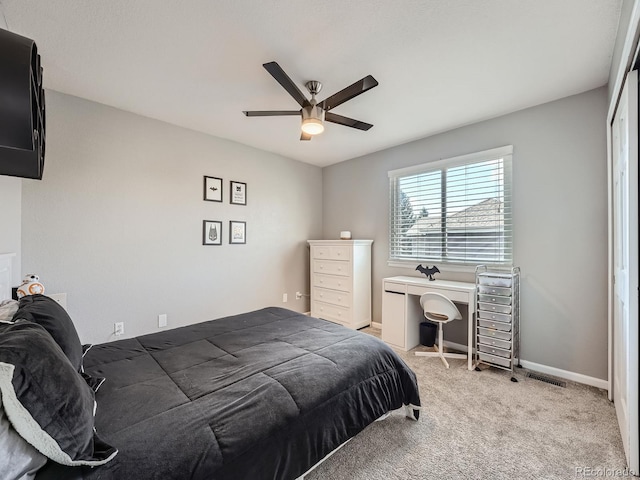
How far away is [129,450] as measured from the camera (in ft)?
3.12

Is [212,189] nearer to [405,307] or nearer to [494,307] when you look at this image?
[405,307]

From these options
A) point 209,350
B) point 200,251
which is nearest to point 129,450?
point 209,350

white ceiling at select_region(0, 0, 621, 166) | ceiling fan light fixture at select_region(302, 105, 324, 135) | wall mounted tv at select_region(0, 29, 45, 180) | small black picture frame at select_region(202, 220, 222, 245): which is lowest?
small black picture frame at select_region(202, 220, 222, 245)

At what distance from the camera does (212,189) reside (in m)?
3.49

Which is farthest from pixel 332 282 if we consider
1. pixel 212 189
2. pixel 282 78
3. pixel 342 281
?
pixel 282 78

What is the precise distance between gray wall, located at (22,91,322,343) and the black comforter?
1.14m

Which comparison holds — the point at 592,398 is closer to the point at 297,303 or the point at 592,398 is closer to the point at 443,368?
the point at 443,368

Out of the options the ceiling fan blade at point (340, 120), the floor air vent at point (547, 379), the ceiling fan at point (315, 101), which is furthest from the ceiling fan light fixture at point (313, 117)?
the floor air vent at point (547, 379)

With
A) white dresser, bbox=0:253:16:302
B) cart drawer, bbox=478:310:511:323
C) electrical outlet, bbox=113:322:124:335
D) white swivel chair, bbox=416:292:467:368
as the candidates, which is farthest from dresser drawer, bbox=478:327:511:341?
white dresser, bbox=0:253:16:302

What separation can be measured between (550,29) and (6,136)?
2730mm

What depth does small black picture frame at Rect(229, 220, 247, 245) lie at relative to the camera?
369cm

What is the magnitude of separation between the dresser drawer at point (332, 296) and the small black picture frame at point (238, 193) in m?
1.70

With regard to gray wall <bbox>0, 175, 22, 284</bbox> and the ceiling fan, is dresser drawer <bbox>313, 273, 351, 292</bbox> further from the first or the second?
gray wall <bbox>0, 175, 22, 284</bbox>

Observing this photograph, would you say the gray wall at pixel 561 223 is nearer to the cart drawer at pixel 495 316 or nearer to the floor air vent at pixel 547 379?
the floor air vent at pixel 547 379
